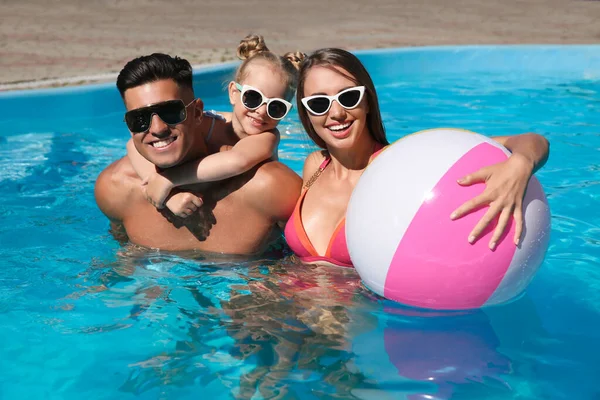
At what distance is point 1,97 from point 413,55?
6.45 meters

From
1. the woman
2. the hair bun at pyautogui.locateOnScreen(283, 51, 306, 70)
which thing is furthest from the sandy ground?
the woman

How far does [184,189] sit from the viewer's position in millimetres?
4027

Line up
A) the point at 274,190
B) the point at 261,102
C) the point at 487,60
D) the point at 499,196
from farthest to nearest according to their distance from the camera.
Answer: the point at 487,60
the point at 261,102
the point at 274,190
the point at 499,196

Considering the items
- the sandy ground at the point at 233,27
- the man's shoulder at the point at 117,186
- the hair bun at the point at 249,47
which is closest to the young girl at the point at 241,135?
the man's shoulder at the point at 117,186

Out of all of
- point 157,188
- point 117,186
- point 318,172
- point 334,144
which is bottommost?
point 117,186

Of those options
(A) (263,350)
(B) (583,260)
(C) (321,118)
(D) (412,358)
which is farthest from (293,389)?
(B) (583,260)

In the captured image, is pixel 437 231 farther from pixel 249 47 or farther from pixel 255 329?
pixel 249 47

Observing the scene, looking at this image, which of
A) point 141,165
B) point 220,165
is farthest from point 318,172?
point 141,165

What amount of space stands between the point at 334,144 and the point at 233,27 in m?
12.4

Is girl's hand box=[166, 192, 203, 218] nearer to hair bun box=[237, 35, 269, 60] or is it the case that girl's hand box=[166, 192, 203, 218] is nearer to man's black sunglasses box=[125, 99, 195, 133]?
man's black sunglasses box=[125, 99, 195, 133]

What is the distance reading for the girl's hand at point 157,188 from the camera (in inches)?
151

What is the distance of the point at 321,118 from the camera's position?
3621 mm

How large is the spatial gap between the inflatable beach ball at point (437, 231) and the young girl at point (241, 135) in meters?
0.86

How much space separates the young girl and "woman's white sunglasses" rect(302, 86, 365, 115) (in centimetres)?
50
